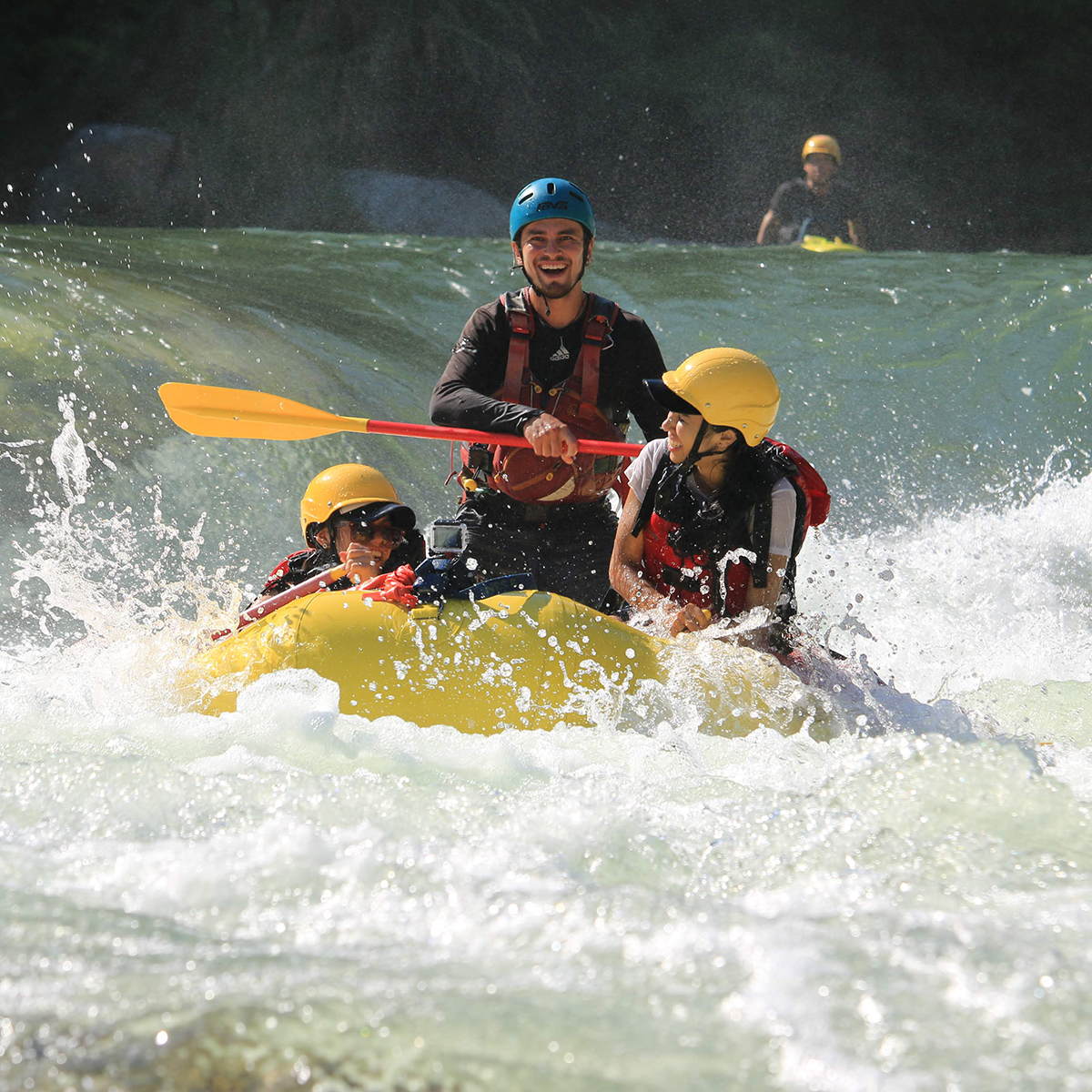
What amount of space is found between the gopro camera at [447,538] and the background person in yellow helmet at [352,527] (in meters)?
0.04

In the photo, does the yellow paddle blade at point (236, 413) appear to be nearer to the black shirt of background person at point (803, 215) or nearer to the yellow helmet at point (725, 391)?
the yellow helmet at point (725, 391)

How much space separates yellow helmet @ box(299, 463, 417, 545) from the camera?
3.54 meters

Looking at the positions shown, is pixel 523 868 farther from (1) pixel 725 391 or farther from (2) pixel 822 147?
(2) pixel 822 147

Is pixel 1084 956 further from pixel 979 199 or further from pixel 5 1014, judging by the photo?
pixel 979 199

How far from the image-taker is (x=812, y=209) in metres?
9.50

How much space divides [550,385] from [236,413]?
98 centimetres

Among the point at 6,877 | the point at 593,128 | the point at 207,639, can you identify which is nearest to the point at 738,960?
the point at 6,877

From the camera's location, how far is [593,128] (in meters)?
15.8

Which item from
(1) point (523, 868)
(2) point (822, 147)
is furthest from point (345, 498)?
(2) point (822, 147)

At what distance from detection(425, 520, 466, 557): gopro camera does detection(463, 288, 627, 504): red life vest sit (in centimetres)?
19

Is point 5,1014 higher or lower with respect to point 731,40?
lower

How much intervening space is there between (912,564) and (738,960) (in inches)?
155

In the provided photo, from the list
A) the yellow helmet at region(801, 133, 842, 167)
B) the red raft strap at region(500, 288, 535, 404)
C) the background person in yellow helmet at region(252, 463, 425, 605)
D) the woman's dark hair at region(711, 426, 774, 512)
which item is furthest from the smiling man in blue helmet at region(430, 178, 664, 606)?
the yellow helmet at region(801, 133, 842, 167)

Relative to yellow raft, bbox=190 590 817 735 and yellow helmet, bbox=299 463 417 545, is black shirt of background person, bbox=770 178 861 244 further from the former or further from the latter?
yellow raft, bbox=190 590 817 735
